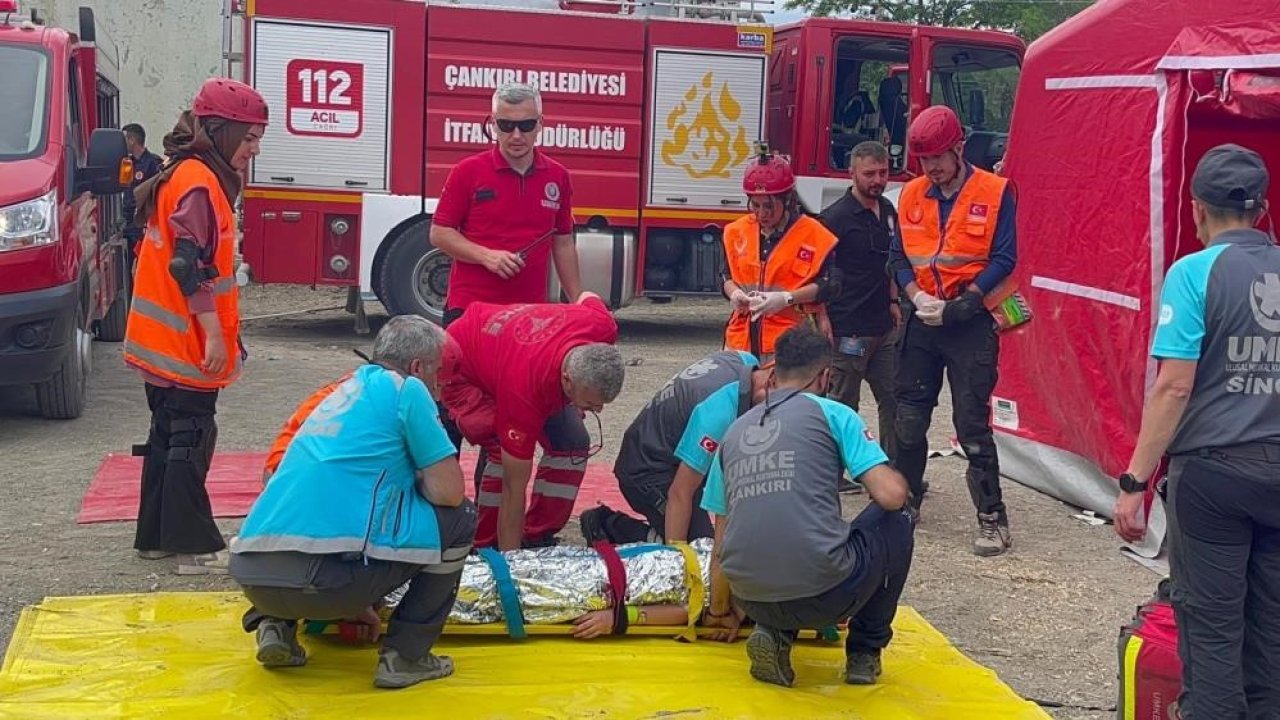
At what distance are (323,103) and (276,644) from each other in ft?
28.0

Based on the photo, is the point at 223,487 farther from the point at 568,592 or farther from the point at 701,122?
the point at 701,122

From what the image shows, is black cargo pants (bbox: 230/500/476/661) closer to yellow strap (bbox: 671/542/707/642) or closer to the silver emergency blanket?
the silver emergency blanket

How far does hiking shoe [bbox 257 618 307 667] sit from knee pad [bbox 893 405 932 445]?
3.12 m

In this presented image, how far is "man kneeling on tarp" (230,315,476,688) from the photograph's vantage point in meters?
Result: 4.21

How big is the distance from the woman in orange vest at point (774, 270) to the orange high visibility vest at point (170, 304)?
87.4 inches

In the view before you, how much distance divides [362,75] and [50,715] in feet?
29.2

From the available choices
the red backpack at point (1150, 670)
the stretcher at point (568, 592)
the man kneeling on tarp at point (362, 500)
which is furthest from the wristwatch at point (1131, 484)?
the man kneeling on tarp at point (362, 500)

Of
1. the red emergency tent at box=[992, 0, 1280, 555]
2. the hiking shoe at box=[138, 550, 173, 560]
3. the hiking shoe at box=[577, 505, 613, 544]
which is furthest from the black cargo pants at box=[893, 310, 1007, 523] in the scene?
the hiking shoe at box=[138, 550, 173, 560]

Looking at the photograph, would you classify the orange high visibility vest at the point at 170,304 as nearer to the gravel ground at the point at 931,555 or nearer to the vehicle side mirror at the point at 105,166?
the gravel ground at the point at 931,555

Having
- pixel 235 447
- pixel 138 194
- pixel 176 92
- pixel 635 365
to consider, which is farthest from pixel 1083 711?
pixel 176 92

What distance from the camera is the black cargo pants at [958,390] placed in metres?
6.51

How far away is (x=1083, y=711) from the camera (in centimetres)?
480

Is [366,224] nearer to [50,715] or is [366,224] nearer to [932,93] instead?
[932,93]

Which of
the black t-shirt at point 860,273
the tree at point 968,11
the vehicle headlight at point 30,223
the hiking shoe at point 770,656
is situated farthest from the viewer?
the tree at point 968,11
